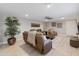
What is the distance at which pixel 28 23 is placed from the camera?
222 cm

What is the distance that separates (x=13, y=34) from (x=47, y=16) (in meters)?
1.45

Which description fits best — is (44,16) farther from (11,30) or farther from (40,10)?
(11,30)

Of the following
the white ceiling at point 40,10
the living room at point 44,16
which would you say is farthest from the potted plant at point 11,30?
the white ceiling at point 40,10

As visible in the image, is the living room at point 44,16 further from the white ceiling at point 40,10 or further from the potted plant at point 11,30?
the potted plant at point 11,30

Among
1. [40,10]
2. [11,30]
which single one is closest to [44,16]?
[40,10]

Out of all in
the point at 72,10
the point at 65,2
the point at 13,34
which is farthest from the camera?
the point at 13,34

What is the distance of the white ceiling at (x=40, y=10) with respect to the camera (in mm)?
1951

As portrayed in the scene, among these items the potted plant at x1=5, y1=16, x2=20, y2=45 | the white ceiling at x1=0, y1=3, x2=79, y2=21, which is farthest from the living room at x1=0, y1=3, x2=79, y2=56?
the potted plant at x1=5, y1=16, x2=20, y2=45

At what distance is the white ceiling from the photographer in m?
1.95

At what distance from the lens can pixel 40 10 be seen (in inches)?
83.0

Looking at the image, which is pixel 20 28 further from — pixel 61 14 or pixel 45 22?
pixel 61 14

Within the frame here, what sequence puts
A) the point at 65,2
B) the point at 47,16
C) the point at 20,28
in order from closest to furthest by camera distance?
the point at 65,2, the point at 47,16, the point at 20,28

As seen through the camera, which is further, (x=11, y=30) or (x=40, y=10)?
(x=11, y=30)

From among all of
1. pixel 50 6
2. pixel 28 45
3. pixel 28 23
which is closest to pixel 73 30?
pixel 50 6
